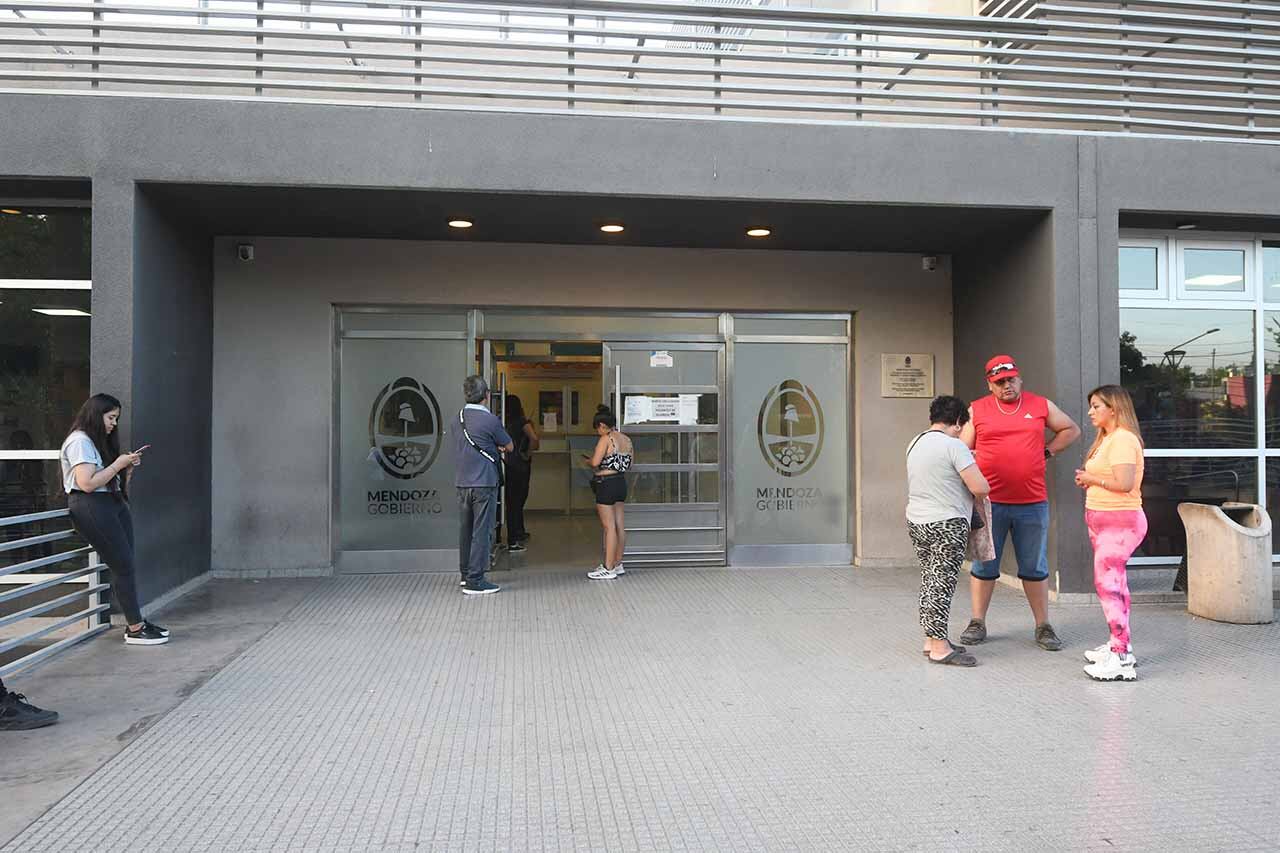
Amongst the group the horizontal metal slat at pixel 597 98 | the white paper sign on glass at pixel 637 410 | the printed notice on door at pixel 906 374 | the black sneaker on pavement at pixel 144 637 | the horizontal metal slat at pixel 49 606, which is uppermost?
the horizontal metal slat at pixel 597 98

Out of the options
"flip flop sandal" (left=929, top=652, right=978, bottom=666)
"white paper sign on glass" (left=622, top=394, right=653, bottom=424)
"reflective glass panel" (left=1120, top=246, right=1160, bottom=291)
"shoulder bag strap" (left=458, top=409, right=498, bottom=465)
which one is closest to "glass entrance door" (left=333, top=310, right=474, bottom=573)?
"shoulder bag strap" (left=458, top=409, right=498, bottom=465)

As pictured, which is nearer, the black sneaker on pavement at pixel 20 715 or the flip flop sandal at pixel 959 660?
the black sneaker on pavement at pixel 20 715

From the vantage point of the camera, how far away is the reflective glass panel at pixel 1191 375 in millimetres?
7828

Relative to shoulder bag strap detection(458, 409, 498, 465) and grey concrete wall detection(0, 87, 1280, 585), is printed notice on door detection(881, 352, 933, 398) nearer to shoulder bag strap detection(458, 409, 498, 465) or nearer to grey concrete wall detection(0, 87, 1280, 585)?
grey concrete wall detection(0, 87, 1280, 585)

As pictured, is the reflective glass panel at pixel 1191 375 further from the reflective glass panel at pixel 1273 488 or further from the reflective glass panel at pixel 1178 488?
the reflective glass panel at pixel 1273 488

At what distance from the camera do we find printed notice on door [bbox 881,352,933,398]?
886 centimetres

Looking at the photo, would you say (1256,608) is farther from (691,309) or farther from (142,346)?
(142,346)

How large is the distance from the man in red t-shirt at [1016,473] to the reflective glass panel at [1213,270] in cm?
328

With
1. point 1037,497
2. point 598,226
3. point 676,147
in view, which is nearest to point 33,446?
point 598,226

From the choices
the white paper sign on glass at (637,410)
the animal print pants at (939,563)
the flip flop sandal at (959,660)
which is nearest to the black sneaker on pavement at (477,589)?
the white paper sign on glass at (637,410)

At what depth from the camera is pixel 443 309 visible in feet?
28.0

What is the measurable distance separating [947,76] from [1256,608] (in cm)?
579

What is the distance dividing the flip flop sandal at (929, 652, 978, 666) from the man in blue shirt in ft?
12.5

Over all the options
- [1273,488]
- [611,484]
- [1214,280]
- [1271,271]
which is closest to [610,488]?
[611,484]
